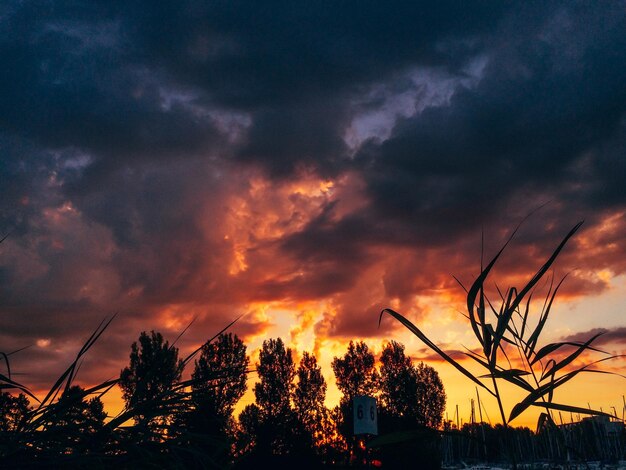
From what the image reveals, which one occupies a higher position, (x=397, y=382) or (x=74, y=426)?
(x=397, y=382)

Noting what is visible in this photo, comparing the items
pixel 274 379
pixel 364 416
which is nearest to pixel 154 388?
pixel 364 416

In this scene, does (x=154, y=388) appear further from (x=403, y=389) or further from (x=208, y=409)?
(x=403, y=389)

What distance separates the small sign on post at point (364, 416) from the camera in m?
19.0

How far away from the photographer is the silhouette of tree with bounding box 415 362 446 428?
48469mm

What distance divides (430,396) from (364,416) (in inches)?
1334

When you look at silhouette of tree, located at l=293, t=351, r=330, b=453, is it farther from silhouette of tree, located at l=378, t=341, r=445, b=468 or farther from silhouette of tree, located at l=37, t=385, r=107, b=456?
silhouette of tree, located at l=37, t=385, r=107, b=456

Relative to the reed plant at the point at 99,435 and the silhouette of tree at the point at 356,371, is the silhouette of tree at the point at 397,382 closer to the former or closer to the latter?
the silhouette of tree at the point at 356,371

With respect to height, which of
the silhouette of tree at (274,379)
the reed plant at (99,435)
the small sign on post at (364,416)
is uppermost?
the silhouette of tree at (274,379)

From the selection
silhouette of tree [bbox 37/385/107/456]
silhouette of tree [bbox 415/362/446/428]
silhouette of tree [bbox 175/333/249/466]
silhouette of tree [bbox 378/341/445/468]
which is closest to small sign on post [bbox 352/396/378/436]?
silhouette of tree [bbox 175/333/249/466]

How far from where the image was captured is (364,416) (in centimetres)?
1922

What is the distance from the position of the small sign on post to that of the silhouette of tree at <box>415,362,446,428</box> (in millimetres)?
29362

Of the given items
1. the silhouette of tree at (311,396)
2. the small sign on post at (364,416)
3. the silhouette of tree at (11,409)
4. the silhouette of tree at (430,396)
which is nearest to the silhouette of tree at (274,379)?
the silhouette of tree at (311,396)

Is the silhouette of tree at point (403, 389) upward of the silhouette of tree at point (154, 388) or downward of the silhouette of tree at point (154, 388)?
upward

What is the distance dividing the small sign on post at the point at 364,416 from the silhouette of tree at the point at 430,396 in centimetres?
2936
